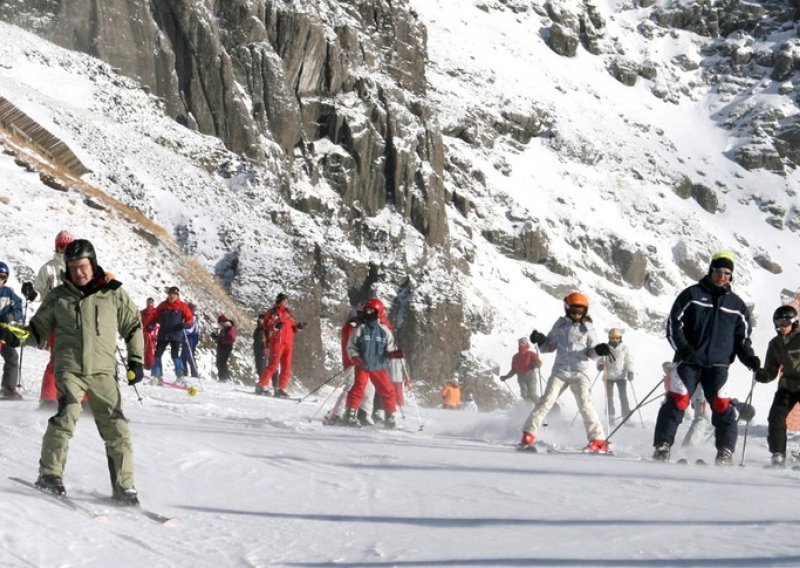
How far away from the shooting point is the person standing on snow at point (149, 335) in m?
18.5

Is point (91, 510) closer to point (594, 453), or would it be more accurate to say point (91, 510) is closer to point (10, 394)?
point (594, 453)

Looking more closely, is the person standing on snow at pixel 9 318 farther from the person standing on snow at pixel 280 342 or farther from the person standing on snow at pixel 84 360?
the person standing on snow at pixel 280 342

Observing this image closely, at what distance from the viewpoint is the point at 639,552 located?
4621 mm

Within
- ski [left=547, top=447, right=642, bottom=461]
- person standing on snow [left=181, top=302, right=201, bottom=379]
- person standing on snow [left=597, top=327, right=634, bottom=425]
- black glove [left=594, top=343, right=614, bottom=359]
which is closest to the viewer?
ski [left=547, top=447, right=642, bottom=461]

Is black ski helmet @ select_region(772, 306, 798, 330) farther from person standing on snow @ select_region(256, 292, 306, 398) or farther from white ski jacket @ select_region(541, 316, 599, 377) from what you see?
person standing on snow @ select_region(256, 292, 306, 398)

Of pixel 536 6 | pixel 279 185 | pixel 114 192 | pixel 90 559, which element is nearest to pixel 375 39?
pixel 279 185

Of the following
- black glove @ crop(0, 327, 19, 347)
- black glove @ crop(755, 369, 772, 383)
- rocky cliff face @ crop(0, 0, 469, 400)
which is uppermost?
rocky cliff face @ crop(0, 0, 469, 400)

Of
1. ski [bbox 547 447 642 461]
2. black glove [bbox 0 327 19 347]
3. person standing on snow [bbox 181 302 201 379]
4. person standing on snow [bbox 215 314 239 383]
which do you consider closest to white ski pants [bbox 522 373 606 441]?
ski [bbox 547 447 642 461]

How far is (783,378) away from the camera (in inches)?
357

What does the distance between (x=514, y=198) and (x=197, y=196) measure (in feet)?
106

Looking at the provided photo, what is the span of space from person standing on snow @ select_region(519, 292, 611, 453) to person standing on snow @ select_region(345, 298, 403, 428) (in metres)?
2.53

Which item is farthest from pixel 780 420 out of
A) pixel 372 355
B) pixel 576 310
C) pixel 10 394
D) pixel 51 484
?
pixel 10 394

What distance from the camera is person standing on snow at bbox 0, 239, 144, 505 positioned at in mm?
5789

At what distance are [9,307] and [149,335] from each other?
354 inches
